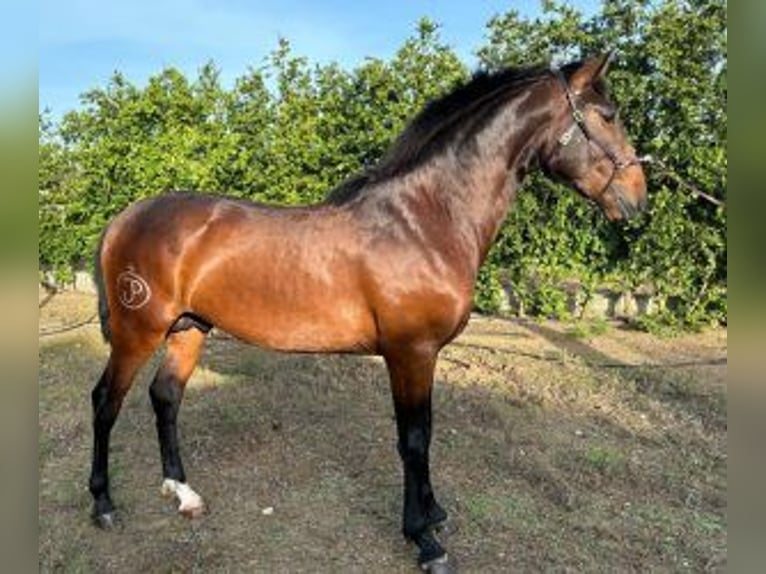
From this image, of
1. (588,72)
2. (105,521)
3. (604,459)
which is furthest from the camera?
(604,459)

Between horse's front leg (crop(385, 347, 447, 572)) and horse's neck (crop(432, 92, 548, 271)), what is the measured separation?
1.78ft

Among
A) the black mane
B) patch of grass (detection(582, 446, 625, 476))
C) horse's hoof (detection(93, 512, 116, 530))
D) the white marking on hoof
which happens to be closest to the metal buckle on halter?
the black mane

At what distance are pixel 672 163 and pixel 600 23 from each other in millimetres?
1666

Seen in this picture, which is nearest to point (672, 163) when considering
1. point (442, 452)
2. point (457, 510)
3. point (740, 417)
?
point (442, 452)

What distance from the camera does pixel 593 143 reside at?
3340mm

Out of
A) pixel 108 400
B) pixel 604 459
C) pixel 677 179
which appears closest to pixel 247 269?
pixel 108 400

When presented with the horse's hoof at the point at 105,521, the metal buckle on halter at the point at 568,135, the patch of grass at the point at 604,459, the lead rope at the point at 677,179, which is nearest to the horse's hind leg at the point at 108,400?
the horse's hoof at the point at 105,521

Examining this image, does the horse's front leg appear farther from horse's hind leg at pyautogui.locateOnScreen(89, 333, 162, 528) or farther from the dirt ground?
horse's hind leg at pyautogui.locateOnScreen(89, 333, 162, 528)

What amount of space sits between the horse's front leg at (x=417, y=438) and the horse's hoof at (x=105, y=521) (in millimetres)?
1502

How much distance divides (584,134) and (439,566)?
204 centimetres

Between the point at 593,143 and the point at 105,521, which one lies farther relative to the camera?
the point at 105,521

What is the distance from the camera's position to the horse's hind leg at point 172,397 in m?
4.06

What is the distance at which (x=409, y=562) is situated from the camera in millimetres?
3500

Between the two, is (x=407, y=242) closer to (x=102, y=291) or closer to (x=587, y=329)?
(x=102, y=291)
